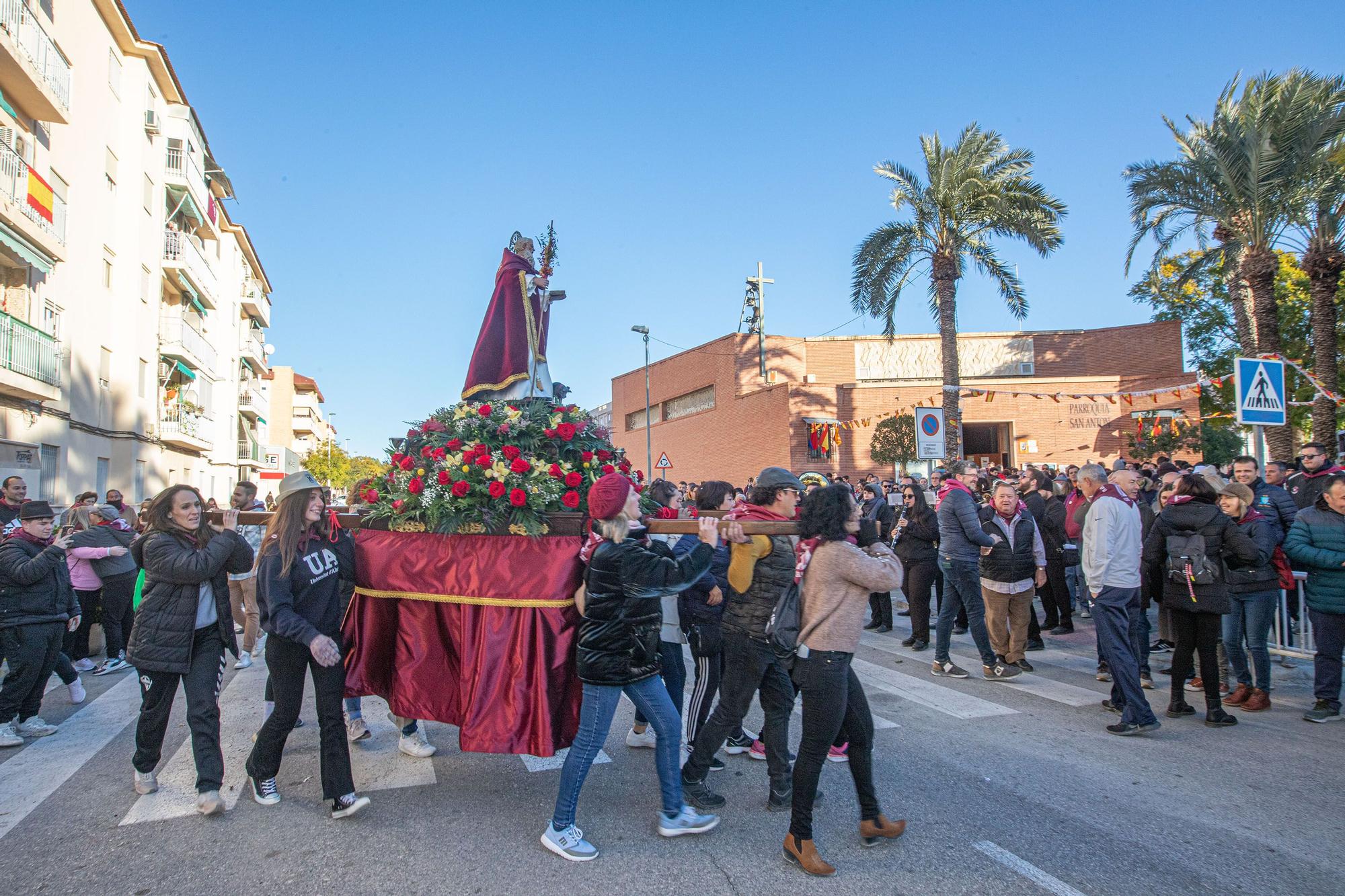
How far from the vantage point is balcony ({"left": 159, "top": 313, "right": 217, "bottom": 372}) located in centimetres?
2734

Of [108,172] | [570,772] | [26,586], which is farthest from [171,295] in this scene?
[570,772]

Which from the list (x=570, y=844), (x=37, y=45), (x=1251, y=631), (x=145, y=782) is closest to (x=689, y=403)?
(x=37, y=45)

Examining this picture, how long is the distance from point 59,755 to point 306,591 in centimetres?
288

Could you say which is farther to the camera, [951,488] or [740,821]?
[951,488]

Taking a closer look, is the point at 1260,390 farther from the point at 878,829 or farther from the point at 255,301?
the point at 255,301

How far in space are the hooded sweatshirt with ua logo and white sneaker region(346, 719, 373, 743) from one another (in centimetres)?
154

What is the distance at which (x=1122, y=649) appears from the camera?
5863mm

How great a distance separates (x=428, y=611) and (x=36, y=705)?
3.77 m

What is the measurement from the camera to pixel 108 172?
22.9 meters

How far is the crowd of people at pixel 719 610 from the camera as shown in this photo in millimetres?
3961

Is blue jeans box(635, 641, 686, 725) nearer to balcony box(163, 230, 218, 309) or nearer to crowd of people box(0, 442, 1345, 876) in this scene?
crowd of people box(0, 442, 1345, 876)

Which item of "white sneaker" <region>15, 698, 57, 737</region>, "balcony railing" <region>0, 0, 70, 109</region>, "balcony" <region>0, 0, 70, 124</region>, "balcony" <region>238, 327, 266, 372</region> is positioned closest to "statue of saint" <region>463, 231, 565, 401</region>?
"white sneaker" <region>15, 698, 57, 737</region>

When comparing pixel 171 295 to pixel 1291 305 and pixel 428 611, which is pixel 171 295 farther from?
pixel 1291 305

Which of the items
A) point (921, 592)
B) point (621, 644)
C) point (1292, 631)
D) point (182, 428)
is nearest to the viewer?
point (621, 644)
